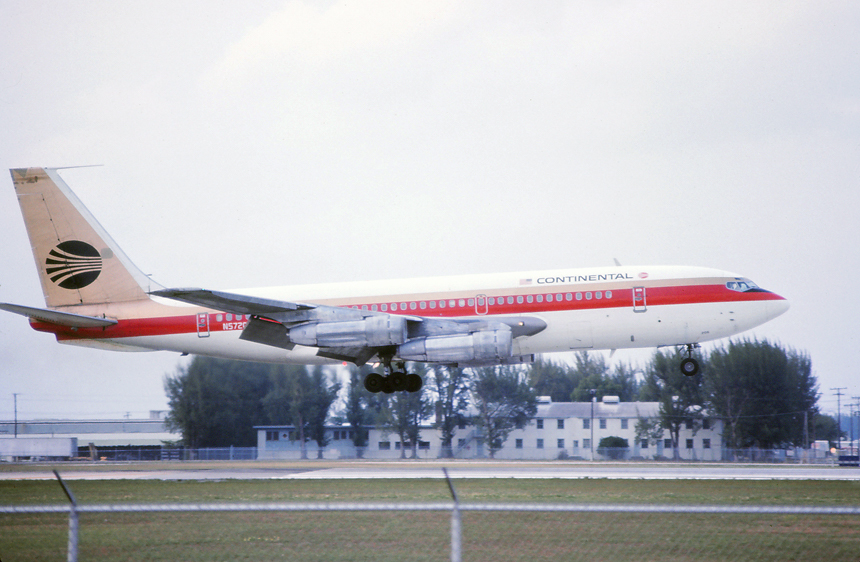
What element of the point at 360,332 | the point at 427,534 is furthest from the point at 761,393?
the point at 427,534

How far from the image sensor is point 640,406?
101 meters

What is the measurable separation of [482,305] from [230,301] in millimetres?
9659

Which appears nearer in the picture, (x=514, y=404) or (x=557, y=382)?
(x=514, y=404)

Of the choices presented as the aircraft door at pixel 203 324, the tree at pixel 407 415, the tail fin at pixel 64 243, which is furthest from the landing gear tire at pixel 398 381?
the tree at pixel 407 415

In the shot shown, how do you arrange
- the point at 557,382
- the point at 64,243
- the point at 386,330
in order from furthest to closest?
the point at 557,382
the point at 64,243
the point at 386,330

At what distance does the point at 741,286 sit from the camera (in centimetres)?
3338

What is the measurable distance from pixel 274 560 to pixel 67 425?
72087mm

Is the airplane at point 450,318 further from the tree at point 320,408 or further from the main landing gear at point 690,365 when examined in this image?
the tree at point 320,408

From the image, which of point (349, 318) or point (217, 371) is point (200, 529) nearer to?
point (349, 318)

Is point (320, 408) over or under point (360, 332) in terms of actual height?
under

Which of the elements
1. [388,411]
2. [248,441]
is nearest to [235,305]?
[248,441]

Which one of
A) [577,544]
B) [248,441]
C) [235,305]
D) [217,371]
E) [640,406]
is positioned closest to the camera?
[577,544]

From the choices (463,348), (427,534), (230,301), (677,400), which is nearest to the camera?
(427,534)

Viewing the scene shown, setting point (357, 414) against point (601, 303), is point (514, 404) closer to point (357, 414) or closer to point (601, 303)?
point (357, 414)
